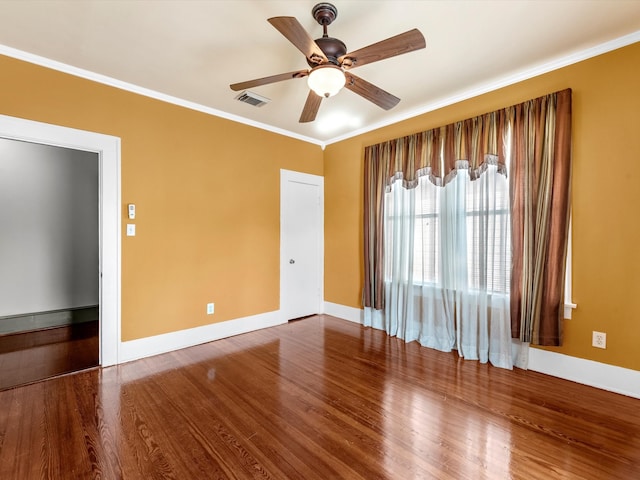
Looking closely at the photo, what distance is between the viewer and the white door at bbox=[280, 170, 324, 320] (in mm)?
4520

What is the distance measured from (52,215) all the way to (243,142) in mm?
3074

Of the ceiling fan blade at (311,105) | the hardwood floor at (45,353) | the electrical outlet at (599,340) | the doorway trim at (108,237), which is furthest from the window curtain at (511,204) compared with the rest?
the hardwood floor at (45,353)

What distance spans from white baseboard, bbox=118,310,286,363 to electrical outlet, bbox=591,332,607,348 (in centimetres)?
347

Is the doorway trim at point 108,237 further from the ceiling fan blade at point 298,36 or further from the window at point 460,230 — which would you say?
the window at point 460,230

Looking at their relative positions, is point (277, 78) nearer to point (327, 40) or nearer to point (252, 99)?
point (327, 40)

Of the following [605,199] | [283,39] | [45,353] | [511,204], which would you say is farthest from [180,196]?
[605,199]

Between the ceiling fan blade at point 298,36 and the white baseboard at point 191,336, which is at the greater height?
the ceiling fan blade at point 298,36

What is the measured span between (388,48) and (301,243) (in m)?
3.22

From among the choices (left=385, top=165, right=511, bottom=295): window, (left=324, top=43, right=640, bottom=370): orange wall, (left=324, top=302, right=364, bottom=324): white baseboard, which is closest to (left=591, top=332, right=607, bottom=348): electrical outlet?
(left=324, top=43, right=640, bottom=370): orange wall

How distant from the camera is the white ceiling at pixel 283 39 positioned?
6.82 ft

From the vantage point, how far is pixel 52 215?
174 inches

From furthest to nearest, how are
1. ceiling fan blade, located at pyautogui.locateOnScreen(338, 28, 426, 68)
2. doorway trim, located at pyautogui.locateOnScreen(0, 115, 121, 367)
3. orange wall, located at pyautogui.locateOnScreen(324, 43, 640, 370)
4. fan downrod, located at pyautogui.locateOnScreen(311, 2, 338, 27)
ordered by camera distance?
doorway trim, located at pyautogui.locateOnScreen(0, 115, 121, 367) < orange wall, located at pyautogui.locateOnScreen(324, 43, 640, 370) < fan downrod, located at pyautogui.locateOnScreen(311, 2, 338, 27) < ceiling fan blade, located at pyautogui.locateOnScreen(338, 28, 426, 68)

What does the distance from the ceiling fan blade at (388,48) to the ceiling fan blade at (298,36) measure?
175 millimetres

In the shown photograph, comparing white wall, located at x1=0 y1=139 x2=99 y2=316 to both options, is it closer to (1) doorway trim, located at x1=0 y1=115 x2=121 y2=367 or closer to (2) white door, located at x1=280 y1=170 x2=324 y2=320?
(1) doorway trim, located at x1=0 y1=115 x2=121 y2=367
